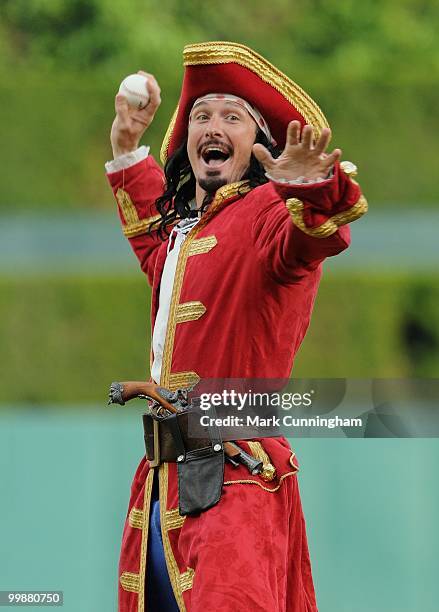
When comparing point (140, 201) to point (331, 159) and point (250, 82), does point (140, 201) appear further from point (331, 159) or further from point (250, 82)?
point (331, 159)

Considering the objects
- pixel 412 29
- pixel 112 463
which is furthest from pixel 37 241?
pixel 112 463

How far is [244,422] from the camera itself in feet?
11.9

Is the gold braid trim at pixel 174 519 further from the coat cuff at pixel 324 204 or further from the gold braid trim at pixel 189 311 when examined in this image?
the coat cuff at pixel 324 204

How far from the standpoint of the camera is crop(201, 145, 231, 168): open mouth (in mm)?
3785

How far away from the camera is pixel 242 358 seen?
360 centimetres

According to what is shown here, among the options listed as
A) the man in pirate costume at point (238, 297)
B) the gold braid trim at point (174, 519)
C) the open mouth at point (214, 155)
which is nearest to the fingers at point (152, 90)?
the man in pirate costume at point (238, 297)

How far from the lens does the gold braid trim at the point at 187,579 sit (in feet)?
11.6

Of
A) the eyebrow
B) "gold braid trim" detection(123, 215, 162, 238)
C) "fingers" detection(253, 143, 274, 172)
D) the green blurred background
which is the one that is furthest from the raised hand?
the green blurred background

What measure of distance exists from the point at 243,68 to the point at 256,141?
0.19 meters

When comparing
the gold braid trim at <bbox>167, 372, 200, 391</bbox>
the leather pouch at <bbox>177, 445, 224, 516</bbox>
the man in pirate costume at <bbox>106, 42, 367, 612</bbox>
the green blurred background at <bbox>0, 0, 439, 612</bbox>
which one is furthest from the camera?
the green blurred background at <bbox>0, 0, 439, 612</bbox>

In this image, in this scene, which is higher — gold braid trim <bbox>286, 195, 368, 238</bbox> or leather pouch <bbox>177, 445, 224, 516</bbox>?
gold braid trim <bbox>286, 195, 368, 238</bbox>

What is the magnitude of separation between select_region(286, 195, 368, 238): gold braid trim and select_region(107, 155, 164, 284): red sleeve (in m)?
0.99

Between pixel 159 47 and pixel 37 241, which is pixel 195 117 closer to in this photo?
pixel 37 241

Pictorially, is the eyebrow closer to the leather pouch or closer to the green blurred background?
the leather pouch
